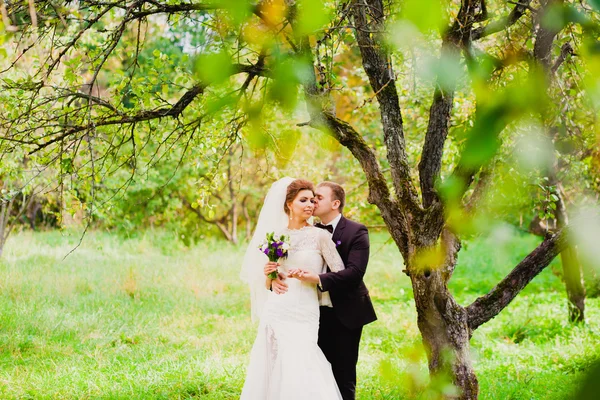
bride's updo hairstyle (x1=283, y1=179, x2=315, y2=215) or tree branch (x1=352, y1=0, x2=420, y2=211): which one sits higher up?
tree branch (x1=352, y1=0, x2=420, y2=211)

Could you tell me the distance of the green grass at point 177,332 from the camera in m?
5.62

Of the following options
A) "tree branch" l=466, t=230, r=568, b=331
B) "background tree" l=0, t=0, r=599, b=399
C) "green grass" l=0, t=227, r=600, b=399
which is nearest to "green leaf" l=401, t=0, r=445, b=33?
"background tree" l=0, t=0, r=599, b=399

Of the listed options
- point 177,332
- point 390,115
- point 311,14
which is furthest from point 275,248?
point 177,332

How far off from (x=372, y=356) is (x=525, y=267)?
3.49 metres

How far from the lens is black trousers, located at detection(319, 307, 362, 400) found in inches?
171

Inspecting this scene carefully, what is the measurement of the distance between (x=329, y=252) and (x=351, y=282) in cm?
27

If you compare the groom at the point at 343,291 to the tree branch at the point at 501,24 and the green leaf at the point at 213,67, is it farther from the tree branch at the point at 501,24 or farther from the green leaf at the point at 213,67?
the green leaf at the point at 213,67

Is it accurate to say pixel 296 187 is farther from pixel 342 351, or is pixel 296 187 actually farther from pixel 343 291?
pixel 342 351

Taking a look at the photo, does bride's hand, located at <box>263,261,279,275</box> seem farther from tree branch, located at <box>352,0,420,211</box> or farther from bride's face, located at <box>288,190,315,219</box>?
tree branch, located at <box>352,0,420,211</box>

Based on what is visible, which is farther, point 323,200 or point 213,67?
point 323,200

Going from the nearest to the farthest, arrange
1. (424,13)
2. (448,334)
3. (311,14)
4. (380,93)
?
(424,13) < (311,14) < (448,334) < (380,93)

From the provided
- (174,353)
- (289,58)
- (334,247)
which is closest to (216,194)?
(174,353)

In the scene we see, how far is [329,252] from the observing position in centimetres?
425

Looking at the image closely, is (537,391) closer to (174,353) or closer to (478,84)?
(174,353)
